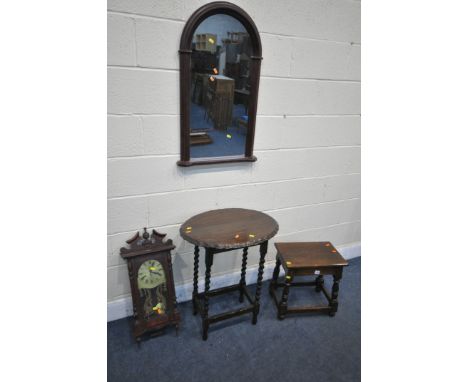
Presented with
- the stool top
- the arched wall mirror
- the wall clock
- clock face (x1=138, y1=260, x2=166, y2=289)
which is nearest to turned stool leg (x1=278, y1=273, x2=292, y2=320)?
the stool top

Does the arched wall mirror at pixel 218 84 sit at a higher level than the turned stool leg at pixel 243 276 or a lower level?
higher

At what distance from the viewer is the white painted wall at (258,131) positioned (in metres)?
1.62

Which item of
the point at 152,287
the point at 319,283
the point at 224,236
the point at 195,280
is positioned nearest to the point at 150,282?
the point at 152,287

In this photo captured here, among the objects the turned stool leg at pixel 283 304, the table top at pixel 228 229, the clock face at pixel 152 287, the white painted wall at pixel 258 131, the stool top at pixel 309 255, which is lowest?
the turned stool leg at pixel 283 304

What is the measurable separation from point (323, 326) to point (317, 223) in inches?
32.8

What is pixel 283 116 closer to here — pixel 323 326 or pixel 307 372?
pixel 323 326

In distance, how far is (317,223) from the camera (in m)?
2.58

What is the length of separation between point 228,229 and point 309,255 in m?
0.65

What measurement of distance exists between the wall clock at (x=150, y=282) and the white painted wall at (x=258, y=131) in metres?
0.14

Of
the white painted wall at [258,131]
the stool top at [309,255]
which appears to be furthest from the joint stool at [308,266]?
the white painted wall at [258,131]

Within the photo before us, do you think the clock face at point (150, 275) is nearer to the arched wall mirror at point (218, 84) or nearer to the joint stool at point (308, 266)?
the arched wall mirror at point (218, 84)

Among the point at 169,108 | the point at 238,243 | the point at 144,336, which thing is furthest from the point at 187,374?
the point at 169,108

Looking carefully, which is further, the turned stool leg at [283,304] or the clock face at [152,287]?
the turned stool leg at [283,304]

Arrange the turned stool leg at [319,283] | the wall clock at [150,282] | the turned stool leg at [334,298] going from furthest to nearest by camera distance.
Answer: the turned stool leg at [319,283] < the turned stool leg at [334,298] < the wall clock at [150,282]
